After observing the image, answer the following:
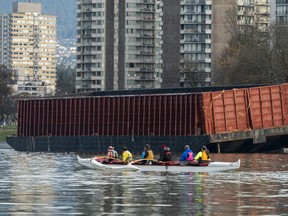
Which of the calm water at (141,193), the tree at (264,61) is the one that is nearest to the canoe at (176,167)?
the calm water at (141,193)

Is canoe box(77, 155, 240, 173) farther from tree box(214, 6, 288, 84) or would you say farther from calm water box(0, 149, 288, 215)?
tree box(214, 6, 288, 84)

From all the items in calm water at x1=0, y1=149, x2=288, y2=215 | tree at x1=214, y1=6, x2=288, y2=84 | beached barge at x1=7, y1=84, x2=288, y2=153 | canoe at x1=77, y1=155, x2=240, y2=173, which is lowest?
Result: calm water at x1=0, y1=149, x2=288, y2=215

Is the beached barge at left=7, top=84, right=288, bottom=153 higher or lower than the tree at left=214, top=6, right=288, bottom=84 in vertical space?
lower

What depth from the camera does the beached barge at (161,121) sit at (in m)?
119

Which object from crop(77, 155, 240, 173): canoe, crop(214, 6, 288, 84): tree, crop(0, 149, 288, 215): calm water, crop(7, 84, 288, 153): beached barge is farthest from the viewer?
crop(214, 6, 288, 84): tree

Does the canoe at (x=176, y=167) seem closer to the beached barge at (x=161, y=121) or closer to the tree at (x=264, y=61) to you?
the beached barge at (x=161, y=121)

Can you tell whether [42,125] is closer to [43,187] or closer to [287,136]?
[287,136]

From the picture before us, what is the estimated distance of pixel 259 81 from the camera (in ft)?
522

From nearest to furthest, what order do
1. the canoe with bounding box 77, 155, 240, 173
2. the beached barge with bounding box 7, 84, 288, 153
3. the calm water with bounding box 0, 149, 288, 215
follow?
the calm water with bounding box 0, 149, 288, 215
the canoe with bounding box 77, 155, 240, 173
the beached barge with bounding box 7, 84, 288, 153

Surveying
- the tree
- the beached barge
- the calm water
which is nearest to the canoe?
the calm water

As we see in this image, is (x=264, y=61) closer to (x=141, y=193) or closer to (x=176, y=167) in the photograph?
(x=176, y=167)

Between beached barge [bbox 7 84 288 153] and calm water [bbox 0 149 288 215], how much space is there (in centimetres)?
3427

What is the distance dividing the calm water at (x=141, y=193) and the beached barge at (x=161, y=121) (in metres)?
34.3

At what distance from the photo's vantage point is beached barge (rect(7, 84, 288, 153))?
119375mm
